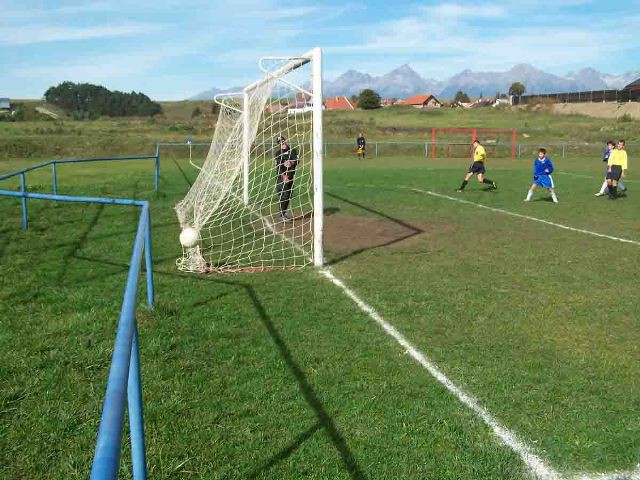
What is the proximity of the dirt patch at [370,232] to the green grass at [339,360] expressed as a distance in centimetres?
31

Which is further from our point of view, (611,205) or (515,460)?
(611,205)

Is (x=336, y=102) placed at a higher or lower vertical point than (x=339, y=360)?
higher

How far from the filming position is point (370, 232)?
41.5 ft

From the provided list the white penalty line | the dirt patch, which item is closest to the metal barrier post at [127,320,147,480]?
the white penalty line

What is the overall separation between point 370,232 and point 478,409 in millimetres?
8102

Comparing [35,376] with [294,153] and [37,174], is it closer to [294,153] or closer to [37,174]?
[294,153]

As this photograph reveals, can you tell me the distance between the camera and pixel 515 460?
4008 millimetres

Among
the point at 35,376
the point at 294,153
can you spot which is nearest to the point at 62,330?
the point at 35,376

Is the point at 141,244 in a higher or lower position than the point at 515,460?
higher

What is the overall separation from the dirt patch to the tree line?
86591 mm

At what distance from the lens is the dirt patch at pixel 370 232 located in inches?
450

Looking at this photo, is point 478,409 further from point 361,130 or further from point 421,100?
point 421,100

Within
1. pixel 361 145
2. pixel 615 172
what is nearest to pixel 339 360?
pixel 615 172

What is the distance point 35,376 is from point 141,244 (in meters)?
2.52
